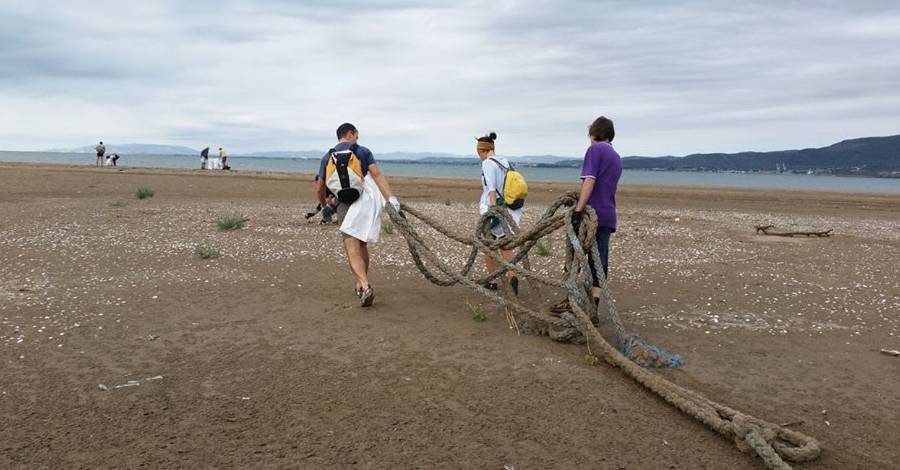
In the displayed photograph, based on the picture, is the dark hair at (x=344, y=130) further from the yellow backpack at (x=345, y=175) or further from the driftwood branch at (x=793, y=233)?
the driftwood branch at (x=793, y=233)

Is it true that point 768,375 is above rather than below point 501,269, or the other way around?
below

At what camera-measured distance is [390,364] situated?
18.1ft

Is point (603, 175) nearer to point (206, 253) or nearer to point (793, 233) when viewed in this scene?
point (206, 253)

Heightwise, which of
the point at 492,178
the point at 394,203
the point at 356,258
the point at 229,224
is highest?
the point at 492,178

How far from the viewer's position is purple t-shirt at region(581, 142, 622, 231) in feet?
21.2

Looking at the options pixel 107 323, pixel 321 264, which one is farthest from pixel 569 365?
pixel 321 264

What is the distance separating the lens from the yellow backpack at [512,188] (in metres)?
8.02

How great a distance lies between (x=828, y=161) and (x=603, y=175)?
7280 inches

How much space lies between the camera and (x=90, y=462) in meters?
3.85

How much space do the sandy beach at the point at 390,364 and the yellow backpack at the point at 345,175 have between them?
1.25m

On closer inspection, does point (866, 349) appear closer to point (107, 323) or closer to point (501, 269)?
point (501, 269)

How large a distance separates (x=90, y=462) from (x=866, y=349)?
6610mm

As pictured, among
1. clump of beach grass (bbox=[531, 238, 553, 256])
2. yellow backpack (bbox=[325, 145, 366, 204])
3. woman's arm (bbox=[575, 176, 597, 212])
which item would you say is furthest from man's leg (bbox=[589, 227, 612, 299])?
clump of beach grass (bbox=[531, 238, 553, 256])

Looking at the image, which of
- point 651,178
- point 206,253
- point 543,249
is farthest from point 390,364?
point 651,178
